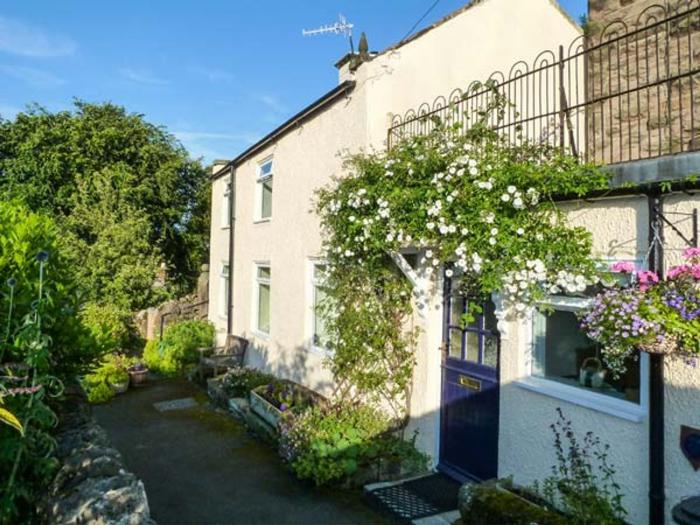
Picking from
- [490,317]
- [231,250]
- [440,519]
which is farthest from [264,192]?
[440,519]

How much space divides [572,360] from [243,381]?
6.56 m

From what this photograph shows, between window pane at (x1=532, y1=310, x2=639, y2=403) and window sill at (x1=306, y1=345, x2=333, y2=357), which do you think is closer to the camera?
window pane at (x1=532, y1=310, x2=639, y2=403)

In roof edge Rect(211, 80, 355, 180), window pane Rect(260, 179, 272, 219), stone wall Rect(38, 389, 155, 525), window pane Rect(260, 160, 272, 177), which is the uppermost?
roof edge Rect(211, 80, 355, 180)

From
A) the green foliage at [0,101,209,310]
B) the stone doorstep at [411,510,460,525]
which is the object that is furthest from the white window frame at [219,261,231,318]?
the stone doorstep at [411,510,460,525]

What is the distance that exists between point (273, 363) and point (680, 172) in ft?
25.3

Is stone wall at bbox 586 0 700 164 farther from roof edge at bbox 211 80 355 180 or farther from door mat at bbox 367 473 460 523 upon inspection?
door mat at bbox 367 473 460 523

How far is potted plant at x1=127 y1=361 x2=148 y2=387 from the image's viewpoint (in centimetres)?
1113

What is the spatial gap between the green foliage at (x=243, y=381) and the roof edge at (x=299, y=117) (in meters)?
4.69

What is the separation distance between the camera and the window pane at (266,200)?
10.6 meters

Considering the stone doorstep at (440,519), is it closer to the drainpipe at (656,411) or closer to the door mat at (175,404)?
the drainpipe at (656,411)

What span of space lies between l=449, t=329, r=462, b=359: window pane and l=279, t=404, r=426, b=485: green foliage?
4.34 ft

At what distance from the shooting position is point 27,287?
10.9ft

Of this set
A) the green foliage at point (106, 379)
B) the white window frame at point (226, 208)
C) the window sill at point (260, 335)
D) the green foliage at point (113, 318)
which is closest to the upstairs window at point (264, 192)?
the white window frame at point (226, 208)

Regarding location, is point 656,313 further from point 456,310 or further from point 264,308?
point 264,308
